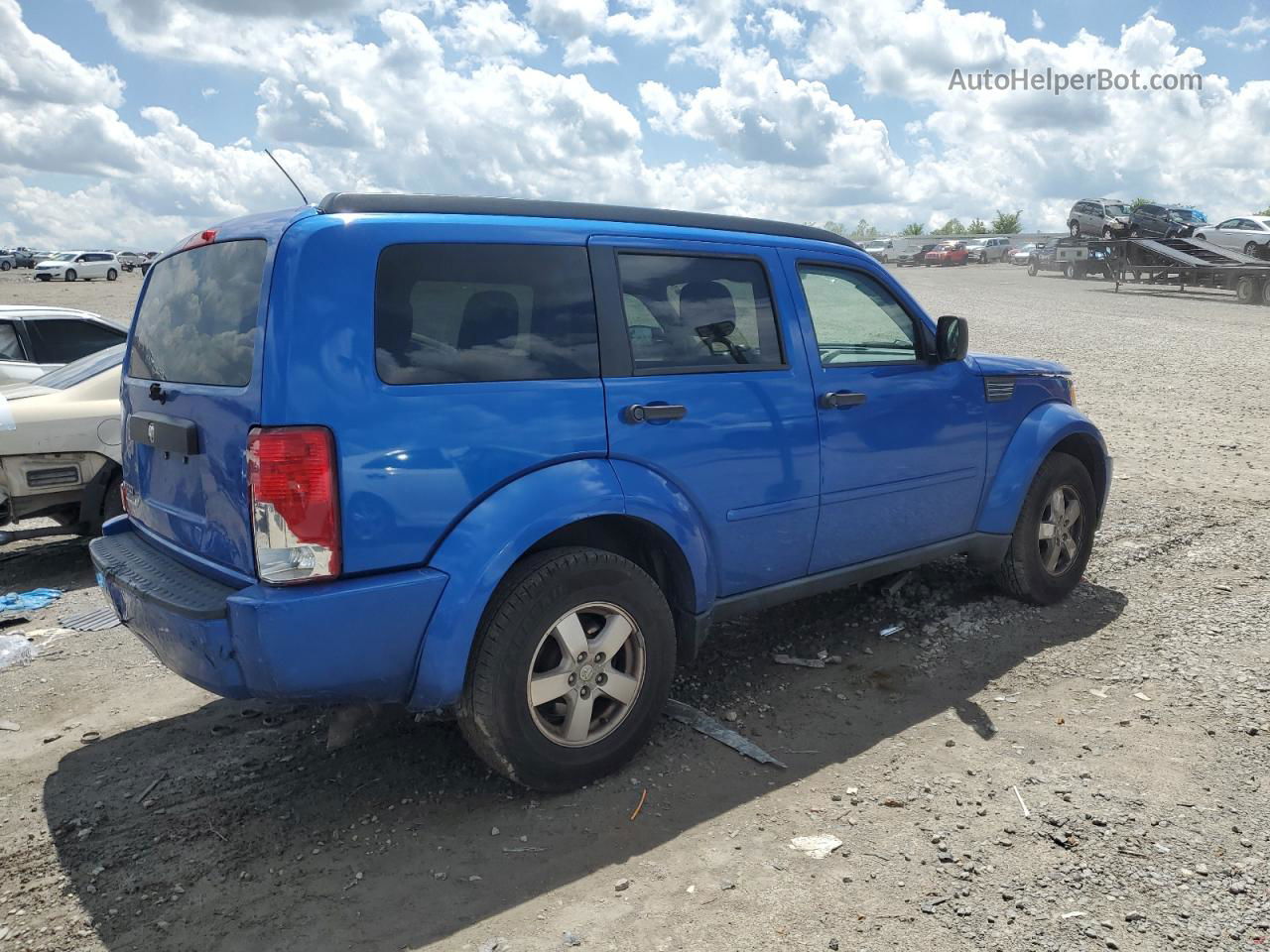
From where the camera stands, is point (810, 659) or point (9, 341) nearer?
point (810, 659)

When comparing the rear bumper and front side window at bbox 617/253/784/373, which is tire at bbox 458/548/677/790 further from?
front side window at bbox 617/253/784/373

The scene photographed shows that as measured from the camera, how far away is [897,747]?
386 cm

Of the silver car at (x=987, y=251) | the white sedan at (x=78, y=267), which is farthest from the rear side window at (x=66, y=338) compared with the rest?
the silver car at (x=987, y=251)

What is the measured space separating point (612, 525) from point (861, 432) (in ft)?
4.10

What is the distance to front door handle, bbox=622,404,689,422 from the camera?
3.49 metres

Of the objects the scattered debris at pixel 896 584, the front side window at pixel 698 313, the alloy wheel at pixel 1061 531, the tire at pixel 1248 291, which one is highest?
the front side window at pixel 698 313

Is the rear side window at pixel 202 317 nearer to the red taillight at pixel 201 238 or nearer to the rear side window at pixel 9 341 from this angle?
the red taillight at pixel 201 238

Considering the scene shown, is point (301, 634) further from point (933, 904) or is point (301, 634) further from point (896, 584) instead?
point (896, 584)

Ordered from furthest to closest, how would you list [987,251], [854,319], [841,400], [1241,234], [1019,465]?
[987,251] < [1241,234] < [1019,465] < [854,319] < [841,400]

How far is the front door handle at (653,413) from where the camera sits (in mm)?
3488

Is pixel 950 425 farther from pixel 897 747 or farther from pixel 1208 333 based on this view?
pixel 1208 333

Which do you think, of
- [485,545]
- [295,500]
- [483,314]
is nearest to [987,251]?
[483,314]

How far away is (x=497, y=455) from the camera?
3.17 meters

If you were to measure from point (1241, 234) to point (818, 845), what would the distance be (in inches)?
1340
